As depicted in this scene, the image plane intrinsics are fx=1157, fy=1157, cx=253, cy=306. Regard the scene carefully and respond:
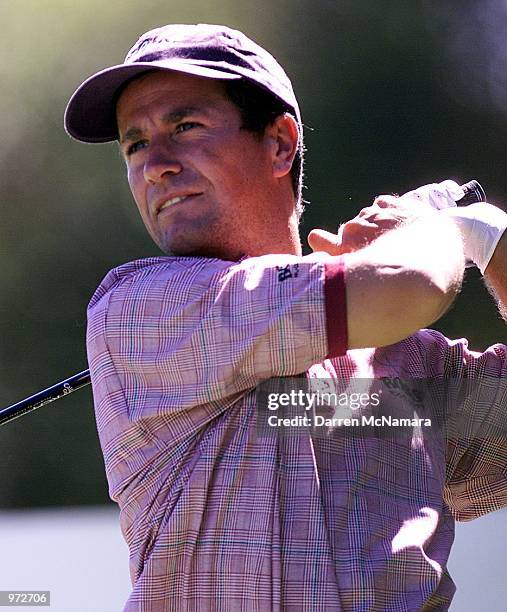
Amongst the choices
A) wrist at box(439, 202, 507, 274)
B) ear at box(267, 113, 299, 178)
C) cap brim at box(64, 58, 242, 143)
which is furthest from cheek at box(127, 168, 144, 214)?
wrist at box(439, 202, 507, 274)

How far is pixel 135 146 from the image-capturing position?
6.35ft

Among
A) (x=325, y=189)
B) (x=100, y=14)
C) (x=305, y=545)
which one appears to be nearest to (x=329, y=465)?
(x=305, y=545)

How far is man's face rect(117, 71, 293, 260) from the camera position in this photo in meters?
1.83

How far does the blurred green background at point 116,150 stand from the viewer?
443cm

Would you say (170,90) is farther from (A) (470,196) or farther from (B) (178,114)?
(A) (470,196)

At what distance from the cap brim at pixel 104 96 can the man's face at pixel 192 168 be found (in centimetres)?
3

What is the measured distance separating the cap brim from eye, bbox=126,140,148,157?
103mm

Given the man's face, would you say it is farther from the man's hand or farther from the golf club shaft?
the golf club shaft

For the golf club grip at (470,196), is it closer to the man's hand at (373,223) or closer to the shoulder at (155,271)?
the man's hand at (373,223)

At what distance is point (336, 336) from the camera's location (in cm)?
155

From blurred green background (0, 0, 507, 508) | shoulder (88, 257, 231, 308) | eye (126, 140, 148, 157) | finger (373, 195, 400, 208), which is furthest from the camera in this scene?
blurred green background (0, 0, 507, 508)

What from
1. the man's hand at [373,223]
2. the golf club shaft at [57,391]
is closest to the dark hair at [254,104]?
the man's hand at [373,223]

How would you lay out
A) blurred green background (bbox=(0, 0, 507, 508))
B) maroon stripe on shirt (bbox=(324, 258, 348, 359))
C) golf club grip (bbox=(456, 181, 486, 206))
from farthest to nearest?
blurred green background (bbox=(0, 0, 507, 508)) < golf club grip (bbox=(456, 181, 486, 206)) < maroon stripe on shirt (bbox=(324, 258, 348, 359))

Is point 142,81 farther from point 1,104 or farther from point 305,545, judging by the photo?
point 1,104
